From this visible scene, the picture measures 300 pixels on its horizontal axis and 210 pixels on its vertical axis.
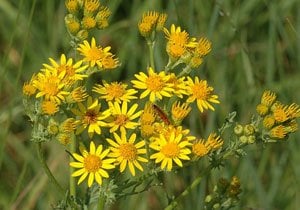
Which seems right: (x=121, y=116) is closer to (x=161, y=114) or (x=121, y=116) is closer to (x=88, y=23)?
(x=161, y=114)

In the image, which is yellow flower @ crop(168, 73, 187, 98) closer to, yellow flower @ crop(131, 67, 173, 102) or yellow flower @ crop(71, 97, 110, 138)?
yellow flower @ crop(131, 67, 173, 102)

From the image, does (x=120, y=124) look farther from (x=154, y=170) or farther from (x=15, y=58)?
(x=15, y=58)

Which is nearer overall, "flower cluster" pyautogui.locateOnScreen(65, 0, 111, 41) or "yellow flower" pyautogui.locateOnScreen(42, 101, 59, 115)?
"yellow flower" pyautogui.locateOnScreen(42, 101, 59, 115)

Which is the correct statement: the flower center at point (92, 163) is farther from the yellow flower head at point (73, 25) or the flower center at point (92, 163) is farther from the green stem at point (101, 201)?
the yellow flower head at point (73, 25)

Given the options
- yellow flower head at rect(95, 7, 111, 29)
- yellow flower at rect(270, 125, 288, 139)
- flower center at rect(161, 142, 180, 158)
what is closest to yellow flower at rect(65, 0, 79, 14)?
yellow flower head at rect(95, 7, 111, 29)

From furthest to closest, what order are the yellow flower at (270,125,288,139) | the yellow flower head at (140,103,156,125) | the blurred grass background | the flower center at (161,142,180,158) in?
1. the blurred grass background
2. the yellow flower at (270,125,288,139)
3. the yellow flower head at (140,103,156,125)
4. the flower center at (161,142,180,158)

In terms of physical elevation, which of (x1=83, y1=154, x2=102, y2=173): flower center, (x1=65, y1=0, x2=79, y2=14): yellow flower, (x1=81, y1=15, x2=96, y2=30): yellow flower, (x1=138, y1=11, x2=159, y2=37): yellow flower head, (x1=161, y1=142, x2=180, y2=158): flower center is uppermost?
(x1=138, y1=11, x2=159, y2=37): yellow flower head

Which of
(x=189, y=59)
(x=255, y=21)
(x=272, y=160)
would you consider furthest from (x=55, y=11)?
(x=189, y=59)

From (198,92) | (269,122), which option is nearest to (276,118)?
(269,122)
